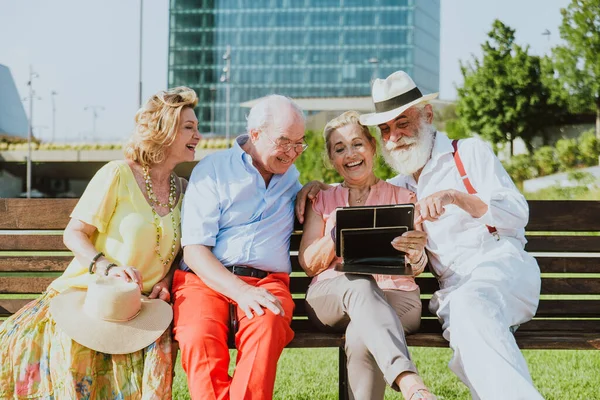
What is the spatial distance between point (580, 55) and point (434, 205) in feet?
88.2

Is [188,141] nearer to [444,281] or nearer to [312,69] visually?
[444,281]

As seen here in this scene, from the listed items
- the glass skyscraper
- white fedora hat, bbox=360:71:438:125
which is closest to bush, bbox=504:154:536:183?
white fedora hat, bbox=360:71:438:125

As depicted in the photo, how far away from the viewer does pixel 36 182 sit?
58844 mm

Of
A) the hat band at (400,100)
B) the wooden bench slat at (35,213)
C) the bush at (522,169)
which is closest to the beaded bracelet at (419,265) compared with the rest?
the hat band at (400,100)

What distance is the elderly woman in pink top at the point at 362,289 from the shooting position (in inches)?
117

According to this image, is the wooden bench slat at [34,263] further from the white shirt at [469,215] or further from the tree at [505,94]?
the tree at [505,94]

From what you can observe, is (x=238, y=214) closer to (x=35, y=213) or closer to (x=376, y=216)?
(x=376, y=216)

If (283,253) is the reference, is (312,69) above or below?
above

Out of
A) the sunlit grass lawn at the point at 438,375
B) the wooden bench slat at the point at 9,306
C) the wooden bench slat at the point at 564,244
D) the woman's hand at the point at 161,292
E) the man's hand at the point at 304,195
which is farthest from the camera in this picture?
the sunlit grass lawn at the point at 438,375

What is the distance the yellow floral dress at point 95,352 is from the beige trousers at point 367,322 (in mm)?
795

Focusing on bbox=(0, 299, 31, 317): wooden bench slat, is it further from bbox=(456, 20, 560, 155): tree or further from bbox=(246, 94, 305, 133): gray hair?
bbox=(456, 20, 560, 155): tree

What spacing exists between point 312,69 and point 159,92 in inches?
3133

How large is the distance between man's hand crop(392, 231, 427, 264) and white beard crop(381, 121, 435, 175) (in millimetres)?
512

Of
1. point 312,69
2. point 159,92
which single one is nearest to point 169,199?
point 159,92
